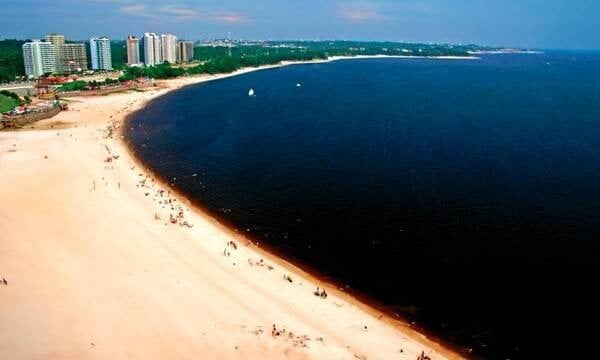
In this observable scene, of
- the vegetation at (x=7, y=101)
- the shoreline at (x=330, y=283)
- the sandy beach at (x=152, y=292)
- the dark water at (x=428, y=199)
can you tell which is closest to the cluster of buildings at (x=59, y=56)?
the vegetation at (x=7, y=101)

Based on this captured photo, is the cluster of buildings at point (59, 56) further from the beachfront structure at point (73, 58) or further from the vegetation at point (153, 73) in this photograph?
the vegetation at point (153, 73)

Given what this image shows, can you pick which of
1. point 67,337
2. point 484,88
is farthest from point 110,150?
point 484,88

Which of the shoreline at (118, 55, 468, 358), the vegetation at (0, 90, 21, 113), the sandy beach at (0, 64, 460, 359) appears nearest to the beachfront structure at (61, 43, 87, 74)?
the vegetation at (0, 90, 21, 113)

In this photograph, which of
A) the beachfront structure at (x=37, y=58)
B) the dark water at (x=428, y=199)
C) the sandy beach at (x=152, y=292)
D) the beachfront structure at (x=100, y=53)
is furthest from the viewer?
the beachfront structure at (x=100, y=53)

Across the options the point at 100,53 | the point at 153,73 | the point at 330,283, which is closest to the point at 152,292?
the point at 330,283

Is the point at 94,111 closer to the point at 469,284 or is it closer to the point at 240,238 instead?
the point at 240,238

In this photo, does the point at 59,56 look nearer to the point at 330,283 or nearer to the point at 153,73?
the point at 153,73
